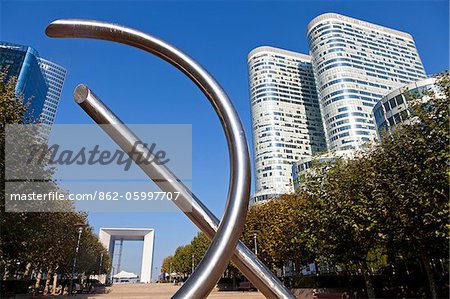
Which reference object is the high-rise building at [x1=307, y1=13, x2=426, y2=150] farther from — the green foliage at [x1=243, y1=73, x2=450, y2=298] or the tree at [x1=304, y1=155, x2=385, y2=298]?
the green foliage at [x1=243, y1=73, x2=450, y2=298]

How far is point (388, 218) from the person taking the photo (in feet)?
50.0

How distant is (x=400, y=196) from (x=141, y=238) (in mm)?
124906

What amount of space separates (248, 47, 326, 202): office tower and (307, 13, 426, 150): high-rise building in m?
22.2

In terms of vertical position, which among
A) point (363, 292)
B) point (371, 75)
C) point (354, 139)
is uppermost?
point (371, 75)

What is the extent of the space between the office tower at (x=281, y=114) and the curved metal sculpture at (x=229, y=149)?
12394 cm

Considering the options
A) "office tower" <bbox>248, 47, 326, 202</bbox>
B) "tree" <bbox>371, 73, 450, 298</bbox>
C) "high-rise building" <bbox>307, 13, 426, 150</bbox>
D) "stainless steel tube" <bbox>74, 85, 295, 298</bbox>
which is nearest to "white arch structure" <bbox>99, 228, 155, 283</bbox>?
"office tower" <bbox>248, 47, 326, 202</bbox>

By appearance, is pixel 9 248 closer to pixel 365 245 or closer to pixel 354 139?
pixel 365 245

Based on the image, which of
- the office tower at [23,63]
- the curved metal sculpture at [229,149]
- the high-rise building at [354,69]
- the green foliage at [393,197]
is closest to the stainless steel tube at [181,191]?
the curved metal sculpture at [229,149]

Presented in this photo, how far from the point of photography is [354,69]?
126m

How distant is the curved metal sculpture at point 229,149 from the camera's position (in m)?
3.26

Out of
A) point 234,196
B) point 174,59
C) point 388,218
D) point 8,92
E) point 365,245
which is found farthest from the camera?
point 365,245

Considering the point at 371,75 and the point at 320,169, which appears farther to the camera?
the point at 371,75

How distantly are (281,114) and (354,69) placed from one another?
35044 mm

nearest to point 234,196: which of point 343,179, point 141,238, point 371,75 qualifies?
point 343,179
